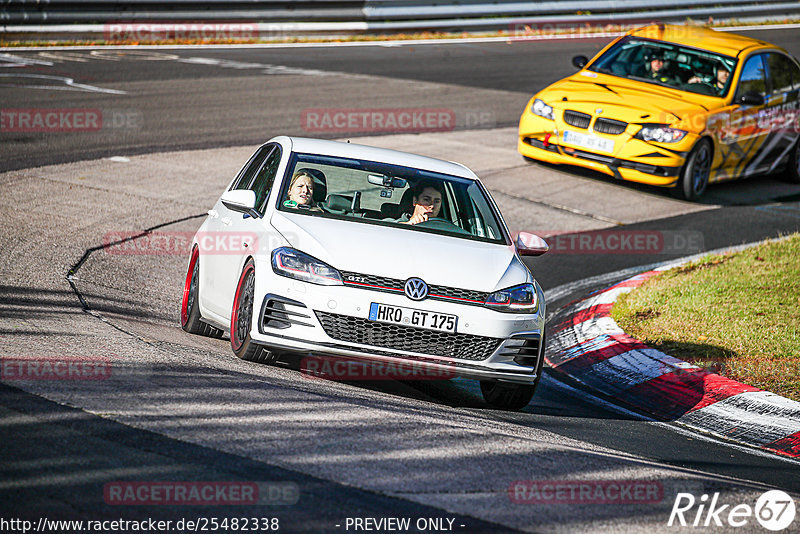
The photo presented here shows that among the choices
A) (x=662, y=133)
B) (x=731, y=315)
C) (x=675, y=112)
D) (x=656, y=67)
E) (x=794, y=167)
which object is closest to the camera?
(x=731, y=315)

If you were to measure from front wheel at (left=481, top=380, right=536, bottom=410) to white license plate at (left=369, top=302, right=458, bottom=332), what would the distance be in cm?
69

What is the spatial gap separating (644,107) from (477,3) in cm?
1453

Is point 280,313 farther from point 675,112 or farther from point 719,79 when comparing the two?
point 719,79

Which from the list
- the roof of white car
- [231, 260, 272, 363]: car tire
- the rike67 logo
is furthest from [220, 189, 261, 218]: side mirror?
the rike67 logo

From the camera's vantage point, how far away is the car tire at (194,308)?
8.01 meters

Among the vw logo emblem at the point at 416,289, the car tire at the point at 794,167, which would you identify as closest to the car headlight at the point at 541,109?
the car tire at the point at 794,167

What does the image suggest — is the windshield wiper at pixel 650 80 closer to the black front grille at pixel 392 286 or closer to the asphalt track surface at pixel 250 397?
the asphalt track surface at pixel 250 397

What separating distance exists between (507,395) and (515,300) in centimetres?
71

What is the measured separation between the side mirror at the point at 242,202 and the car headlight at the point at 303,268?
750mm

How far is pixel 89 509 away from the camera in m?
4.27

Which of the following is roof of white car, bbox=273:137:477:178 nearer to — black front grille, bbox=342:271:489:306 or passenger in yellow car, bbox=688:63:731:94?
black front grille, bbox=342:271:489:306

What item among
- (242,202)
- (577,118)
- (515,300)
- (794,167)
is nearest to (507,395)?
(515,300)

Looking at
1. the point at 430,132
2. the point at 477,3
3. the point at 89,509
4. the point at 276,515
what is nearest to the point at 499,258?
the point at 276,515

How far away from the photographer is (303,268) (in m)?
6.67
